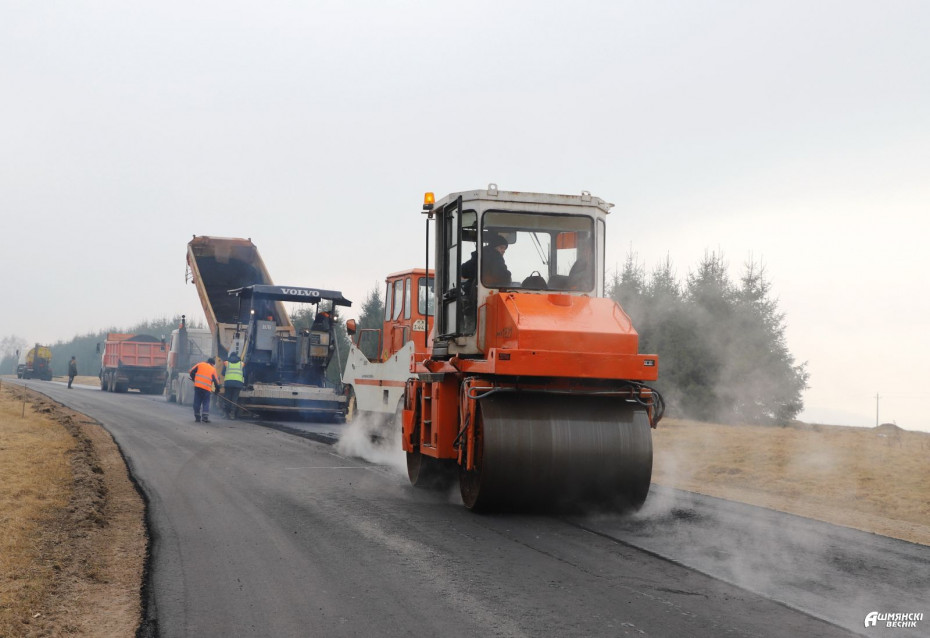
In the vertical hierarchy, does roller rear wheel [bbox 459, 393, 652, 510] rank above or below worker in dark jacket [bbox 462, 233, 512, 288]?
below

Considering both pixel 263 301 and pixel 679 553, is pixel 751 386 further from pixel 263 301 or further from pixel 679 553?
pixel 679 553

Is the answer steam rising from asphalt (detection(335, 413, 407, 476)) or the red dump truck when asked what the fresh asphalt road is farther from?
the red dump truck

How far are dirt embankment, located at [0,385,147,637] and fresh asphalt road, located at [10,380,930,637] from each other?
0.20 metres

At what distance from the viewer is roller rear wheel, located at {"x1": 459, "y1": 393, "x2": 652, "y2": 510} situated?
→ 8.09 metres

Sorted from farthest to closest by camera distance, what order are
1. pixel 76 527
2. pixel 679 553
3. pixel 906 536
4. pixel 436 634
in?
pixel 906 536 → pixel 76 527 → pixel 679 553 → pixel 436 634

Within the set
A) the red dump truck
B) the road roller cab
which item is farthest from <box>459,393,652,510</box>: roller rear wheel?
the red dump truck

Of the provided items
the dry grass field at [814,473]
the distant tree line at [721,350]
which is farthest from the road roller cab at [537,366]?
the distant tree line at [721,350]

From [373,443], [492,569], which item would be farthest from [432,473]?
[373,443]

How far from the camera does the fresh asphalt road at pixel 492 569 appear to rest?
500 cm

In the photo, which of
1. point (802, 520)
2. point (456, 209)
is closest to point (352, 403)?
point (456, 209)

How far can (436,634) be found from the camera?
4730 mm

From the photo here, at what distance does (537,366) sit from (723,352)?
22.3 meters

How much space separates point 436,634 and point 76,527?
408 cm

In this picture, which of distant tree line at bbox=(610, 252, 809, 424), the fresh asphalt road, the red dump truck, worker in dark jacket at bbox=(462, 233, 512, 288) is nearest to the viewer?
the fresh asphalt road
